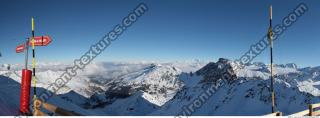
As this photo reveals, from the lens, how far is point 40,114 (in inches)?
331

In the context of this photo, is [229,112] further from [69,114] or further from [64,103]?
[69,114]

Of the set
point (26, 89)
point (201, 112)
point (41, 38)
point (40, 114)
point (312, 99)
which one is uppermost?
point (41, 38)

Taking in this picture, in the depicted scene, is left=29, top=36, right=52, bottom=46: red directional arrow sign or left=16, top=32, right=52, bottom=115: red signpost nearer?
left=16, top=32, right=52, bottom=115: red signpost

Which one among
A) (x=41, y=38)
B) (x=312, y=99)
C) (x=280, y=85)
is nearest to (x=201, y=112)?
(x=280, y=85)

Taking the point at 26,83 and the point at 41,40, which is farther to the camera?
the point at 41,40

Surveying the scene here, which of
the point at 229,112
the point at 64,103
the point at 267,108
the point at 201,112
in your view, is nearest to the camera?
the point at 267,108

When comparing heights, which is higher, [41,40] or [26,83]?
[41,40]

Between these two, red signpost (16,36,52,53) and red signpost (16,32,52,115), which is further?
red signpost (16,36,52,53)

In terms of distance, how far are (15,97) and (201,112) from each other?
111846 mm

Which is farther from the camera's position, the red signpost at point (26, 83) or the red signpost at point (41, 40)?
the red signpost at point (41, 40)

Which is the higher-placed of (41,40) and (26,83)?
(41,40)

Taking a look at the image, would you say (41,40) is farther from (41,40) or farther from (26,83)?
(26,83)

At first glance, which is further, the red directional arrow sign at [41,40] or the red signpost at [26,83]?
the red directional arrow sign at [41,40]

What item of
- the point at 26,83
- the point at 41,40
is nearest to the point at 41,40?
the point at 41,40
